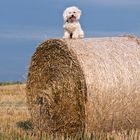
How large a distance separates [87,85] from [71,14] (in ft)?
9.21

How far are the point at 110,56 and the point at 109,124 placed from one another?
103cm

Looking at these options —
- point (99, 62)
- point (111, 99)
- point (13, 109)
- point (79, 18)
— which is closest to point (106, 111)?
point (111, 99)

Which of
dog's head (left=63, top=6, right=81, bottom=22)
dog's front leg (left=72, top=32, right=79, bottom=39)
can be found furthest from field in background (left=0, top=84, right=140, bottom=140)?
dog's head (left=63, top=6, right=81, bottom=22)

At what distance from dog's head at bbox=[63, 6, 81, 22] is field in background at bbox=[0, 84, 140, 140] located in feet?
6.67

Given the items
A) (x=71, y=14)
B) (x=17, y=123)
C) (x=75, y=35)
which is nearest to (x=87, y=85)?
(x=17, y=123)

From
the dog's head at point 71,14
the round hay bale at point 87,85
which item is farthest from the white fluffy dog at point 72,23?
the round hay bale at point 87,85

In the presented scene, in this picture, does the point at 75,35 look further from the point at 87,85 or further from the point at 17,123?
the point at 87,85

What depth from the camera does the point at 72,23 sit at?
1110 centimetres

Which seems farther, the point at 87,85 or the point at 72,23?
the point at 72,23

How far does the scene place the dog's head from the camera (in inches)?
434

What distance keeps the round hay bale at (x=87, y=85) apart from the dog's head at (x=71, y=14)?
155cm

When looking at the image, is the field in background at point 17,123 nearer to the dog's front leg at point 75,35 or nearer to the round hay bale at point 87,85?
the round hay bale at point 87,85

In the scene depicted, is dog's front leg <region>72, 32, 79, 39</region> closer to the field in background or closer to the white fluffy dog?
the white fluffy dog

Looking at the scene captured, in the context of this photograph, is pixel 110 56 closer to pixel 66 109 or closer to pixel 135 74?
pixel 135 74
